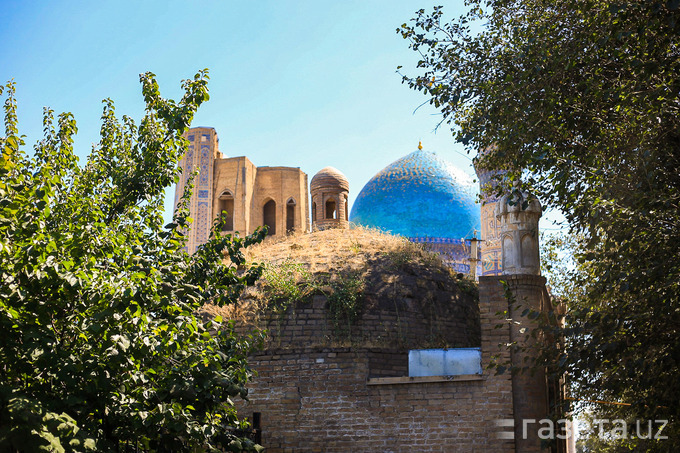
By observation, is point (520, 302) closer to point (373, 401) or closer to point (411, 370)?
point (411, 370)

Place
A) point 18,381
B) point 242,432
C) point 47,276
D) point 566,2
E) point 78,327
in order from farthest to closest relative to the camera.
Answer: point 242,432
point 566,2
point 18,381
point 78,327
point 47,276

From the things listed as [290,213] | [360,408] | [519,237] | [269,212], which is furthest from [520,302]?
[269,212]

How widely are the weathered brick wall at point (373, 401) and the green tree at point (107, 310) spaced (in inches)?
110

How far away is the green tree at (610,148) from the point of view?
553cm

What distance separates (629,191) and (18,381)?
15.3 ft

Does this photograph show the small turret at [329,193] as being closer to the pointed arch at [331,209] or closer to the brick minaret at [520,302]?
the pointed arch at [331,209]

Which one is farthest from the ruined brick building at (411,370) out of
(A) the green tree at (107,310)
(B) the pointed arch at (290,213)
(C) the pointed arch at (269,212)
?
(C) the pointed arch at (269,212)

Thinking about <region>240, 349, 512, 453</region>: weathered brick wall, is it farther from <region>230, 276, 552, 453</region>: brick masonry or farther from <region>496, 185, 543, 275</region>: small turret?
<region>496, 185, 543, 275</region>: small turret

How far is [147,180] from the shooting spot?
20.3 feet

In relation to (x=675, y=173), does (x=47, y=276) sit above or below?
below

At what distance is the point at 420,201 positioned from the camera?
62.8 ft

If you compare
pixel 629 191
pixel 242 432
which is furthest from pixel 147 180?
pixel 629 191

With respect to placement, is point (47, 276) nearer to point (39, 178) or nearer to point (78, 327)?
Answer: point (78, 327)

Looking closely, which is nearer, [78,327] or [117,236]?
[78,327]
